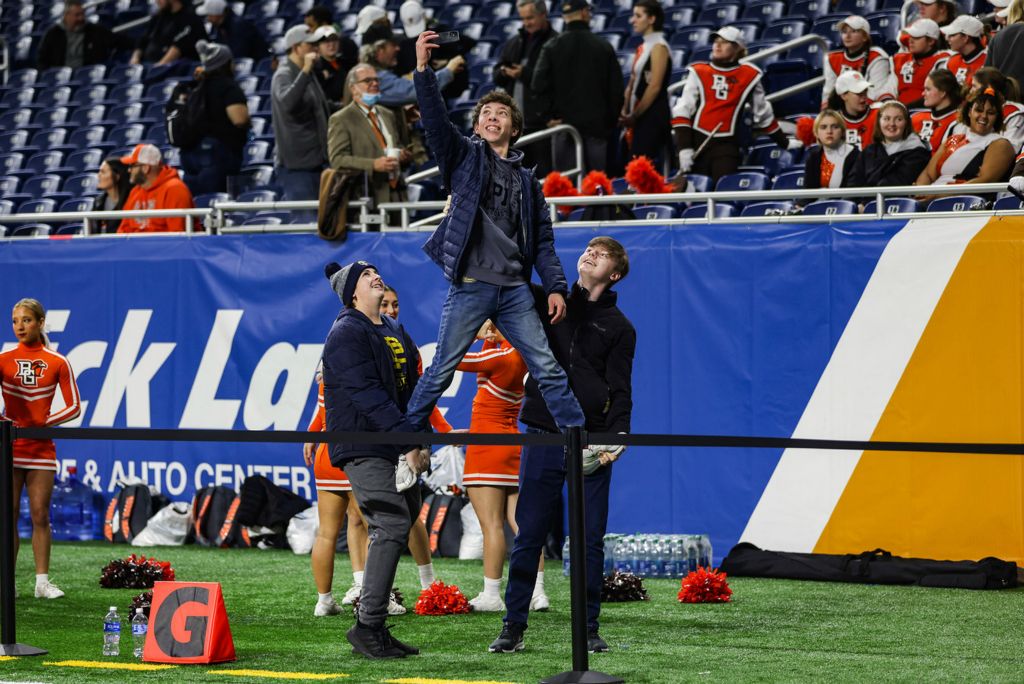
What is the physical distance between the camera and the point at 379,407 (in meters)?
7.66

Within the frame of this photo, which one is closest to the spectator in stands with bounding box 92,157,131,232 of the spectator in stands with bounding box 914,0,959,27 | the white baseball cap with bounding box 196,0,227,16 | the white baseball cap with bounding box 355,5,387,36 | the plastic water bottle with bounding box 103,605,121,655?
the white baseball cap with bounding box 355,5,387,36

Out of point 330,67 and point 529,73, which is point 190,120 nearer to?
point 330,67

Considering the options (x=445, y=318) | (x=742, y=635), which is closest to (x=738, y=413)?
(x=742, y=635)

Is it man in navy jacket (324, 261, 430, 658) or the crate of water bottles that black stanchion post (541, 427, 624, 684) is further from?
the crate of water bottles

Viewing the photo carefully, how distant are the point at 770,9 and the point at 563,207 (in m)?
4.85

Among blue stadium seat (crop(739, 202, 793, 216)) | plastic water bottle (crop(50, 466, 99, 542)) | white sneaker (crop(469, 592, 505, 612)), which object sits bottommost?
plastic water bottle (crop(50, 466, 99, 542))

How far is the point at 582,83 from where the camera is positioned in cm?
1368

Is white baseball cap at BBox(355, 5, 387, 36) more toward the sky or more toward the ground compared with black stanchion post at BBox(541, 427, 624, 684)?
more toward the sky

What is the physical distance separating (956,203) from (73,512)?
7885 mm

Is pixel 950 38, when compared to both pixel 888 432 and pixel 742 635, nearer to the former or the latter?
pixel 888 432

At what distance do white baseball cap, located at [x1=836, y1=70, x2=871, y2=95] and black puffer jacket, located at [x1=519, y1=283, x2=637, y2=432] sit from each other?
5487mm

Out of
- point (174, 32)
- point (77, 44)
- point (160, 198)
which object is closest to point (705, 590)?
point (160, 198)

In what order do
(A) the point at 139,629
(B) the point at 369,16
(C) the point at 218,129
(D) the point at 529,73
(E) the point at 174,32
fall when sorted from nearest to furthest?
(A) the point at 139,629 < (D) the point at 529,73 < (B) the point at 369,16 < (C) the point at 218,129 < (E) the point at 174,32

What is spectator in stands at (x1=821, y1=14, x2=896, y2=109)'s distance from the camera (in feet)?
44.2
